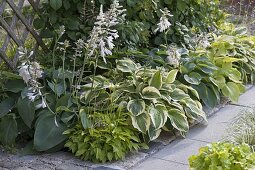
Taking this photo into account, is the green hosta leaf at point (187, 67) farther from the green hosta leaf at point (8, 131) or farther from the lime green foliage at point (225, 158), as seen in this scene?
the lime green foliage at point (225, 158)

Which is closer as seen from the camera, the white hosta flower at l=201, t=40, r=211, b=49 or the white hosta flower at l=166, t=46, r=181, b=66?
the white hosta flower at l=166, t=46, r=181, b=66

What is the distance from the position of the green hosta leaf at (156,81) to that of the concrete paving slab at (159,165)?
0.66 meters


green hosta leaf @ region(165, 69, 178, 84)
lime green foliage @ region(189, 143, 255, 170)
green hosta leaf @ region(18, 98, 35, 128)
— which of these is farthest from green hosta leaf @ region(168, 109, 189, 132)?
lime green foliage @ region(189, 143, 255, 170)

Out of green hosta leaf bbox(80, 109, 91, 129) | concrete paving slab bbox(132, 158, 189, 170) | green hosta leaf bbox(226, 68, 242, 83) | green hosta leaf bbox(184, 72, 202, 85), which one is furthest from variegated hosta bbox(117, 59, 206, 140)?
green hosta leaf bbox(226, 68, 242, 83)

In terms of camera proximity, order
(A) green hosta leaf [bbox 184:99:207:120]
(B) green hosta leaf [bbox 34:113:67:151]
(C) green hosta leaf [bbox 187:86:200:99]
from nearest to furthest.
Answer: (B) green hosta leaf [bbox 34:113:67:151], (A) green hosta leaf [bbox 184:99:207:120], (C) green hosta leaf [bbox 187:86:200:99]

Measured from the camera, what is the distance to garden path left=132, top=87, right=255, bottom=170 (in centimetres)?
404

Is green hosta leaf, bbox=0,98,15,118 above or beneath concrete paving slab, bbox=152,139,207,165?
above

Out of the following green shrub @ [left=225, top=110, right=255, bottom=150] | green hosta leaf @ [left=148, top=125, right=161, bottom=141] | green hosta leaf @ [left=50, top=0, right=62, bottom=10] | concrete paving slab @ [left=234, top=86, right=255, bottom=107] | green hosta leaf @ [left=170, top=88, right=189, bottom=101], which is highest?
green hosta leaf @ [left=50, top=0, right=62, bottom=10]

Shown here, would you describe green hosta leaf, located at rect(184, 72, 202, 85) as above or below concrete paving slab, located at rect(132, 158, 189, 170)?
above

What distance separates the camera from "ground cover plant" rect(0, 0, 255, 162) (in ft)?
13.4

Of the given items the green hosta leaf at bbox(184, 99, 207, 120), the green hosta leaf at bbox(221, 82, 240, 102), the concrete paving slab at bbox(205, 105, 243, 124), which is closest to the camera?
the green hosta leaf at bbox(184, 99, 207, 120)

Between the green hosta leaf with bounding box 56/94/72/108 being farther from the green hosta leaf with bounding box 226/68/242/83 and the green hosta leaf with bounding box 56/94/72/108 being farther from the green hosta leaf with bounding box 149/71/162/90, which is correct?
the green hosta leaf with bounding box 226/68/242/83

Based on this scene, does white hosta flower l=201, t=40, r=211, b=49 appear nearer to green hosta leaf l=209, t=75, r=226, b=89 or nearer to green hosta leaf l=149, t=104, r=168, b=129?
green hosta leaf l=209, t=75, r=226, b=89

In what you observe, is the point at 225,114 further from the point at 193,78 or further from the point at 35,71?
the point at 35,71
